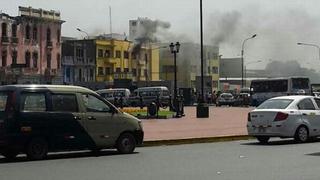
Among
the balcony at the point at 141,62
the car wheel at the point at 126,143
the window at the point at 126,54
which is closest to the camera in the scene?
the car wheel at the point at 126,143

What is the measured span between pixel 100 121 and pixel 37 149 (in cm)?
192

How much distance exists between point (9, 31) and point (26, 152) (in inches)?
2801

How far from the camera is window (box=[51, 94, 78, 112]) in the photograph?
16.3 m

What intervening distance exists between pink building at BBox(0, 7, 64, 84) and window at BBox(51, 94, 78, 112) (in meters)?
65.9

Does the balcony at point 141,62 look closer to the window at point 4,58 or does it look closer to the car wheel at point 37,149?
the window at point 4,58

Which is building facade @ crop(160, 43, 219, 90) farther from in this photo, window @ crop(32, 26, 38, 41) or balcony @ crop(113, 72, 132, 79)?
window @ crop(32, 26, 38, 41)

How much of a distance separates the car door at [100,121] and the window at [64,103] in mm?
319

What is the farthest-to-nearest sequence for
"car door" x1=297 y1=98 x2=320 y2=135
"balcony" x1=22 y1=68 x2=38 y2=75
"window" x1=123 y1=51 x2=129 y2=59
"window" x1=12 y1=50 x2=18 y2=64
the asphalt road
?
"window" x1=123 y1=51 x2=129 y2=59 < "window" x1=12 y1=50 x2=18 y2=64 < "balcony" x1=22 y1=68 x2=38 y2=75 < "car door" x1=297 y1=98 x2=320 y2=135 < the asphalt road

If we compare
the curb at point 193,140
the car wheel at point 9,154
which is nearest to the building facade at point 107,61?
the curb at point 193,140

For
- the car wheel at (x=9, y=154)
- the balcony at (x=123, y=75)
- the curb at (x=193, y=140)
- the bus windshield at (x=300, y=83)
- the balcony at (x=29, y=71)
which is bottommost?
the curb at (x=193, y=140)

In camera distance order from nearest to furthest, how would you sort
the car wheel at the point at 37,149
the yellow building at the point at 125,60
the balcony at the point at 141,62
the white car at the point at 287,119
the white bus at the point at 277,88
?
the car wheel at the point at 37,149 → the white car at the point at 287,119 → the white bus at the point at 277,88 → the yellow building at the point at 125,60 → the balcony at the point at 141,62

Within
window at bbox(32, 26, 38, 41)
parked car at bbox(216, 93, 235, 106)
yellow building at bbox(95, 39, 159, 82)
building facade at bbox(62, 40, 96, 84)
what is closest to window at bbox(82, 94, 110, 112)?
parked car at bbox(216, 93, 235, 106)

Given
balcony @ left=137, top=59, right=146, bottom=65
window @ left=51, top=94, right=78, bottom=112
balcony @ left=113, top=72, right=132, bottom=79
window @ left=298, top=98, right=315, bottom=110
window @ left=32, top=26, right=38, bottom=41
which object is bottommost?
window @ left=298, top=98, right=315, bottom=110

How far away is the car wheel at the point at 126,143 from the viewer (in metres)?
17.6
